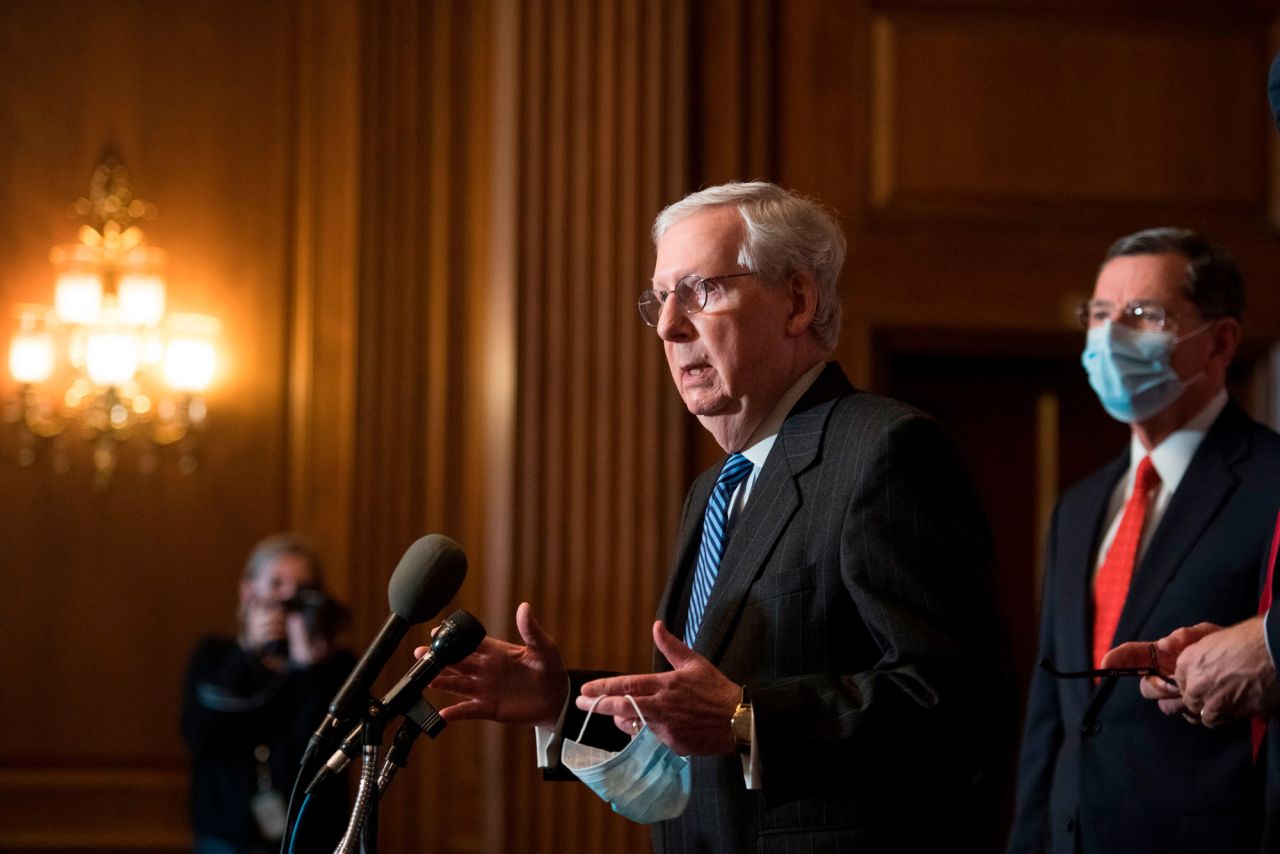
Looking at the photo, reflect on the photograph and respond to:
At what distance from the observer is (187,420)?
18.5 feet

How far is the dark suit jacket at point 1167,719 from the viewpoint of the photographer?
265cm

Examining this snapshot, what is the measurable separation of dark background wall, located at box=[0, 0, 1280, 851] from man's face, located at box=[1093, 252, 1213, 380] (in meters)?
1.86

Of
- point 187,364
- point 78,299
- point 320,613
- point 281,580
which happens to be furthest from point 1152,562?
point 78,299

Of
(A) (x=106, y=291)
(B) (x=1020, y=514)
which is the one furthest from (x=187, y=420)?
(B) (x=1020, y=514)

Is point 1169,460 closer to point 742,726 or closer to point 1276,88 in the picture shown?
point 1276,88

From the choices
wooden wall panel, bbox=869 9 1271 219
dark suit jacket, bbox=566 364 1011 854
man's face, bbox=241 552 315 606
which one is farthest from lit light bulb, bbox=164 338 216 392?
dark suit jacket, bbox=566 364 1011 854

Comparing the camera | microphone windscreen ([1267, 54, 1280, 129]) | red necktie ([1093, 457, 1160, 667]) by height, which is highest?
microphone windscreen ([1267, 54, 1280, 129])

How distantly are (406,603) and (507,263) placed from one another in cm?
318

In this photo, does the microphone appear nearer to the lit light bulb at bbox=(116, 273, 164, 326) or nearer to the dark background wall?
the dark background wall

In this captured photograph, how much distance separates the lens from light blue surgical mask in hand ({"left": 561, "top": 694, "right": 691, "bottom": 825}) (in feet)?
6.39

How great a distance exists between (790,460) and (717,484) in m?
0.20

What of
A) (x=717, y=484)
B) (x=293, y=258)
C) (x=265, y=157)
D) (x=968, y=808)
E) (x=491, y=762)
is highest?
(x=265, y=157)

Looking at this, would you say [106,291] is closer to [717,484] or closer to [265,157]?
[265,157]

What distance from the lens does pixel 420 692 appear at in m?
1.78
